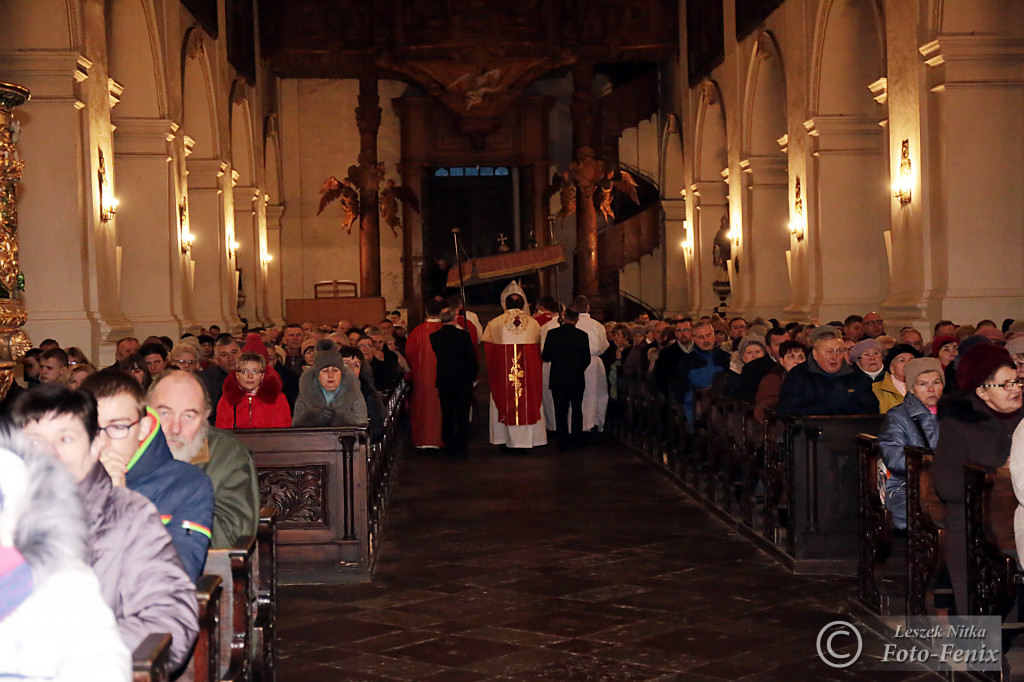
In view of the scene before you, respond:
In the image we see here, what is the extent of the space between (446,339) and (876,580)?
24.0 ft

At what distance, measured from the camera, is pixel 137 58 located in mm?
14734

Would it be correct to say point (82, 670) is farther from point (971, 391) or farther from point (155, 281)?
point (155, 281)

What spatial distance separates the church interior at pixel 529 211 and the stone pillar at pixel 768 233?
4cm

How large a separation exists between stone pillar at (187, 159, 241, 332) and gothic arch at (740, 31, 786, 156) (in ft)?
26.8

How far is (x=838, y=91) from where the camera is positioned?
15695mm

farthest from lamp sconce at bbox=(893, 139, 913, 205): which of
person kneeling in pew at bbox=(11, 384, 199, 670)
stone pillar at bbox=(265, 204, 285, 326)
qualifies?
stone pillar at bbox=(265, 204, 285, 326)

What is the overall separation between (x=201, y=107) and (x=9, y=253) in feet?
41.2

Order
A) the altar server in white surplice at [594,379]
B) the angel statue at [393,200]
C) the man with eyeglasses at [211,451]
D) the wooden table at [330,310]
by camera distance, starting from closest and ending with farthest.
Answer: the man with eyeglasses at [211,451] → the altar server in white surplice at [594,379] → the wooden table at [330,310] → the angel statue at [393,200]

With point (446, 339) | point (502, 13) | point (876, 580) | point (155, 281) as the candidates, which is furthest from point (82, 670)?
point (502, 13)

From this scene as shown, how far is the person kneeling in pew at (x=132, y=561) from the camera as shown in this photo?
2.65m

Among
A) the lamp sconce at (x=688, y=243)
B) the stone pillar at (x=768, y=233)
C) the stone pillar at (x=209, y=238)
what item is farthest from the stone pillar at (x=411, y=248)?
the stone pillar at (x=768, y=233)

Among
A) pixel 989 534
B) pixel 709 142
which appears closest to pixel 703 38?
pixel 709 142

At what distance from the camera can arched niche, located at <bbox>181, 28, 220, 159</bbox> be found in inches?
727
